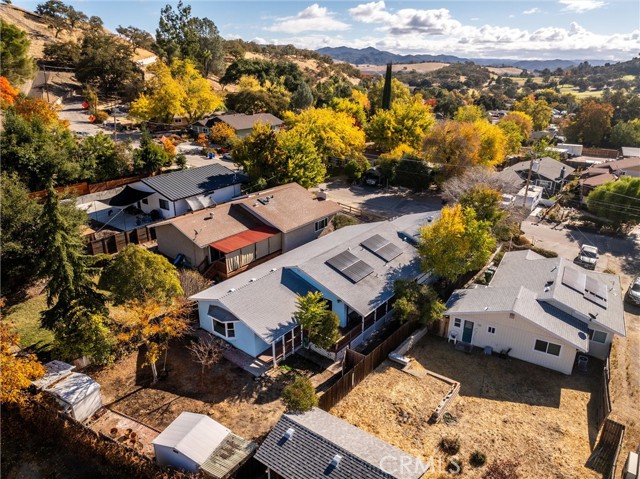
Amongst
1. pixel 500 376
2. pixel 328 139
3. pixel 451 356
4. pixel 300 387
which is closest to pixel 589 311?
pixel 500 376

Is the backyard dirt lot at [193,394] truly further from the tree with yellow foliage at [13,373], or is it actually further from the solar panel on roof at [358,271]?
the solar panel on roof at [358,271]

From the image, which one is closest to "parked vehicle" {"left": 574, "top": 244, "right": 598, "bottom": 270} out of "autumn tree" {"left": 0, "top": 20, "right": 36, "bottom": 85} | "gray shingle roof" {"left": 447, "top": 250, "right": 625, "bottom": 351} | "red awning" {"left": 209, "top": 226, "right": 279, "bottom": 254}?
"gray shingle roof" {"left": 447, "top": 250, "right": 625, "bottom": 351}

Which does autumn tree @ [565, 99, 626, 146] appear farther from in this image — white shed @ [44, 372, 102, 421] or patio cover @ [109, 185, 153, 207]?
white shed @ [44, 372, 102, 421]

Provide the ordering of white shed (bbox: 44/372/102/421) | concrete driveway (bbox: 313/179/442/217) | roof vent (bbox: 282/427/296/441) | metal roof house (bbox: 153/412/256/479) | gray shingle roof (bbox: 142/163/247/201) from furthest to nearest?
concrete driveway (bbox: 313/179/442/217) → gray shingle roof (bbox: 142/163/247/201) → white shed (bbox: 44/372/102/421) → roof vent (bbox: 282/427/296/441) → metal roof house (bbox: 153/412/256/479)

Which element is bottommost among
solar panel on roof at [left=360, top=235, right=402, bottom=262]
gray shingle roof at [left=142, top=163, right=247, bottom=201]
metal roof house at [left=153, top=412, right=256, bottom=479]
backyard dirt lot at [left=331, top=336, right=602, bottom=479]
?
backyard dirt lot at [left=331, top=336, right=602, bottom=479]

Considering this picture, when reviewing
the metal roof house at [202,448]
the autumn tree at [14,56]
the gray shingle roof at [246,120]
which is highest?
the autumn tree at [14,56]

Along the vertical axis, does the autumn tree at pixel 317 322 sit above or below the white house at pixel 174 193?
below

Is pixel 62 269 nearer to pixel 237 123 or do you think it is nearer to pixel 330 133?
pixel 330 133

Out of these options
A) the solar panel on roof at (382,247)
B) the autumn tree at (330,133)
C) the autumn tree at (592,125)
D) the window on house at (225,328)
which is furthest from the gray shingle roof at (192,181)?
the autumn tree at (592,125)
